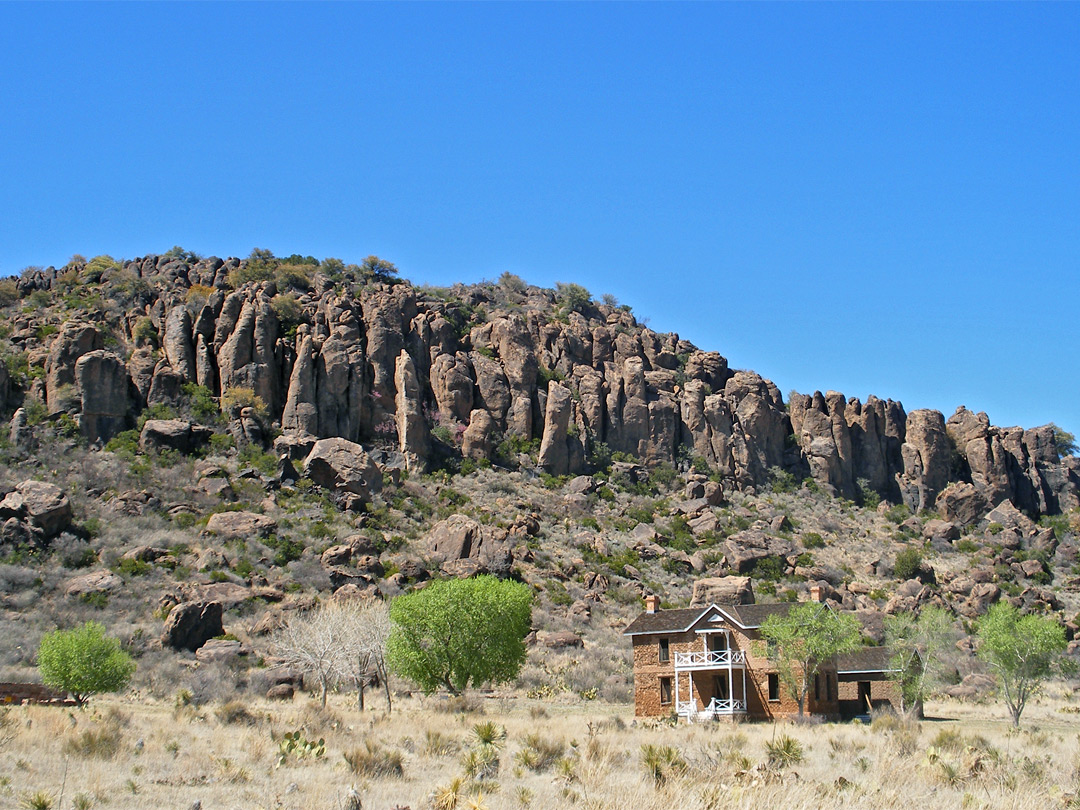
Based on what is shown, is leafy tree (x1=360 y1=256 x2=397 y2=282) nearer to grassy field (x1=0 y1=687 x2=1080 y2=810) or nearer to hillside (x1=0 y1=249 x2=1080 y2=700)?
hillside (x1=0 y1=249 x2=1080 y2=700)

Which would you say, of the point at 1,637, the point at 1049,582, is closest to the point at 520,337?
the point at 1049,582

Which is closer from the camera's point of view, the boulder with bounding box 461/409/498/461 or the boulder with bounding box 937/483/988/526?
the boulder with bounding box 461/409/498/461

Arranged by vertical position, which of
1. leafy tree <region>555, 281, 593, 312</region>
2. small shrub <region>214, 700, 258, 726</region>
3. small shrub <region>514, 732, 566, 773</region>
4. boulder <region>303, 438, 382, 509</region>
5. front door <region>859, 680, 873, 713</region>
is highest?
leafy tree <region>555, 281, 593, 312</region>

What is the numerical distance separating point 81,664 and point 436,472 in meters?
38.1

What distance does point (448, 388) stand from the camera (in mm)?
76000

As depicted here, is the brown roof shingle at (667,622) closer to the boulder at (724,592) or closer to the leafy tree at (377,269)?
the boulder at (724,592)

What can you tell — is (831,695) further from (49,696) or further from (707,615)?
(49,696)

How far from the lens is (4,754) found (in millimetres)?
19000

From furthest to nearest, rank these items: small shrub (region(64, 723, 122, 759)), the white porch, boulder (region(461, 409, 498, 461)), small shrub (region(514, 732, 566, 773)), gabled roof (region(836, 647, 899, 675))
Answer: boulder (region(461, 409, 498, 461)) → gabled roof (region(836, 647, 899, 675)) → the white porch → small shrub (region(514, 732, 566, 773)) → small shrub (region(64, 723, 122, 759))

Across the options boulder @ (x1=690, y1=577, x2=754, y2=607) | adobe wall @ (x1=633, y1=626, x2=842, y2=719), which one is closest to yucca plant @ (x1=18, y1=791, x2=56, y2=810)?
adobe wall @ (x1=633, y1=626, x2=842, y2=719)

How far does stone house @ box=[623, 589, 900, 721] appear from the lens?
129ft

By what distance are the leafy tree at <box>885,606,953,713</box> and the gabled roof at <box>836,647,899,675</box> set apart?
0.36 m

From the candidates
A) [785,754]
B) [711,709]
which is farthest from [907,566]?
[785,754]

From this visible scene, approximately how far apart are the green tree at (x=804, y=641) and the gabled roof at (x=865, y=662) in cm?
283
